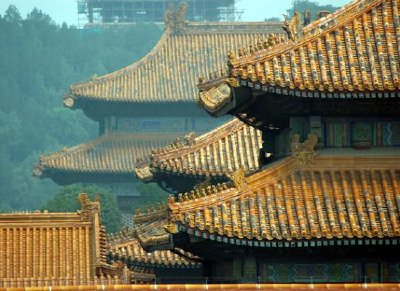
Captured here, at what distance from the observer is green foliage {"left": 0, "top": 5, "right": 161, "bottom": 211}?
143 m

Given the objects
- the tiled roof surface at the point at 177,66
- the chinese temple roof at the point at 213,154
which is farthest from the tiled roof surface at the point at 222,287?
the tiled roof surface at the point at 177,66

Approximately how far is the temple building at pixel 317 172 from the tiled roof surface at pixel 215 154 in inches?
401

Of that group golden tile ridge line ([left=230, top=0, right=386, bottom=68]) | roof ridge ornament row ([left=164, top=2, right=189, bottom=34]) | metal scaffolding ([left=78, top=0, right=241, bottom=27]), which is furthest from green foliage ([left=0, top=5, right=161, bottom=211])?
golden tile ridge line ([left=230, top=0, right=386, bottom=68])

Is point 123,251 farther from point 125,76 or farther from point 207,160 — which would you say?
point 125,76

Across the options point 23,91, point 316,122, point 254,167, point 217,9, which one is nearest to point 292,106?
point 316,122

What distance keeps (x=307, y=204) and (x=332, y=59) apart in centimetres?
328

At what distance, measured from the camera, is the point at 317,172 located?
43031 mm

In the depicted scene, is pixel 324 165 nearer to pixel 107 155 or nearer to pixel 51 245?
pixel 51 245

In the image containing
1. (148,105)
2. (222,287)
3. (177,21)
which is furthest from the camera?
(177,21)

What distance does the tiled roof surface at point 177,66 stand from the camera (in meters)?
93.9

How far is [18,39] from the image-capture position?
16725cm

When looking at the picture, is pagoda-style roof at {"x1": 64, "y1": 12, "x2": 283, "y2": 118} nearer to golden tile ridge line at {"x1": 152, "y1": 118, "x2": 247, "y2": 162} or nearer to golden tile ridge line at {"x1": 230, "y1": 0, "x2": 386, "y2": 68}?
golden tile ridge line at {"x1": 152, "y1": 118, "x2": 247, "y2": 162}

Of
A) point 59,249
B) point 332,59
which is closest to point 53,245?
point 59,249

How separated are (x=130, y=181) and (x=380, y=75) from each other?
53.0 metres
